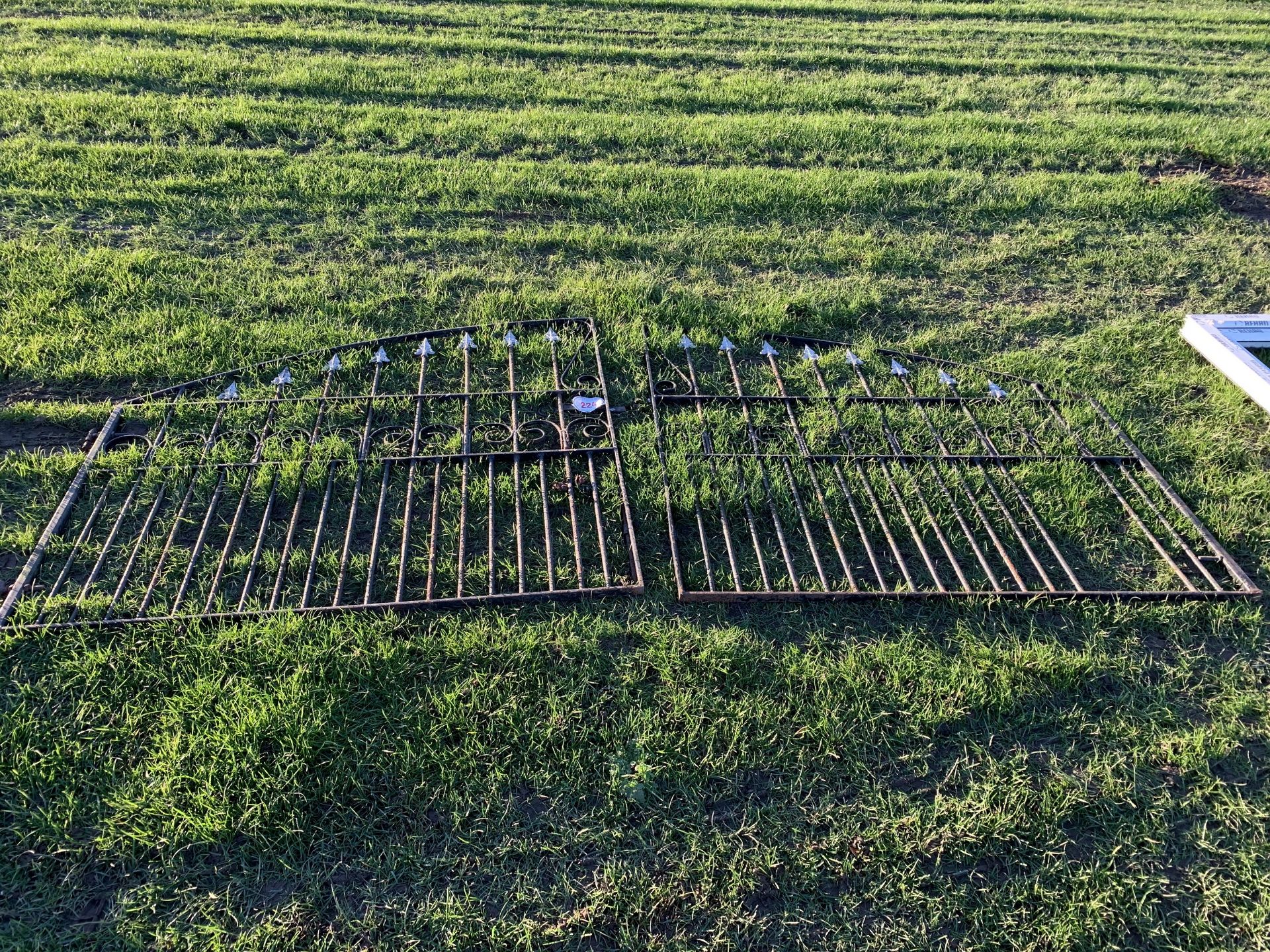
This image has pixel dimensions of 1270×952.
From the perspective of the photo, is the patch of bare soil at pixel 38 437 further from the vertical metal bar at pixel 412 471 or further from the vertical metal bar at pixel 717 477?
the vertical metal bar at pixel 717 477

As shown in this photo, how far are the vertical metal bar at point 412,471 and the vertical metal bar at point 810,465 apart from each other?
6.40ft

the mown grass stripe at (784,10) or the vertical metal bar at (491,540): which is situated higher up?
the mown grass stripe at (784,10)

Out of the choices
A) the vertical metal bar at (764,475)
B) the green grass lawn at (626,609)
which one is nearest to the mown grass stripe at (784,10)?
the green grass lawn at (626,609)

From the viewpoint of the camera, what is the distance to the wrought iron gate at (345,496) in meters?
3.66

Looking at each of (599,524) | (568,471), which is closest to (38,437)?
(568,471)

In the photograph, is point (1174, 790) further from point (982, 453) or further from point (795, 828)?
point (982, 453)

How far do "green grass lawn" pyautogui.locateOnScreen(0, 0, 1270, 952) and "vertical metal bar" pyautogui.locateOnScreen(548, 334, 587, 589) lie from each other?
0.90 ft

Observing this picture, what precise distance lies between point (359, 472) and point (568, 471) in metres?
1.07

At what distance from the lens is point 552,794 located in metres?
3.00

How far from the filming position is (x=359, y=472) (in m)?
4.21

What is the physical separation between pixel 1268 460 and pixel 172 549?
5.94m

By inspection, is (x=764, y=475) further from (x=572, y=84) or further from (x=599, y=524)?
(x=572, y=84)

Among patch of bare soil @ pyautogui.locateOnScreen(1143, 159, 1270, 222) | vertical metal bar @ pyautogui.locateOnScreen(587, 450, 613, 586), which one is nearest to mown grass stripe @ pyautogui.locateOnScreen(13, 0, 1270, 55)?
patch of bare soil @ pyautogui.locateOnScreen(1143, 159, 1270, 222)

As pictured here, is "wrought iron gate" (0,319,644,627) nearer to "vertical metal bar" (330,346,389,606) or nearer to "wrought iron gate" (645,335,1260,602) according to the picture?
"vertical metal bar" (330,346,389,606)
